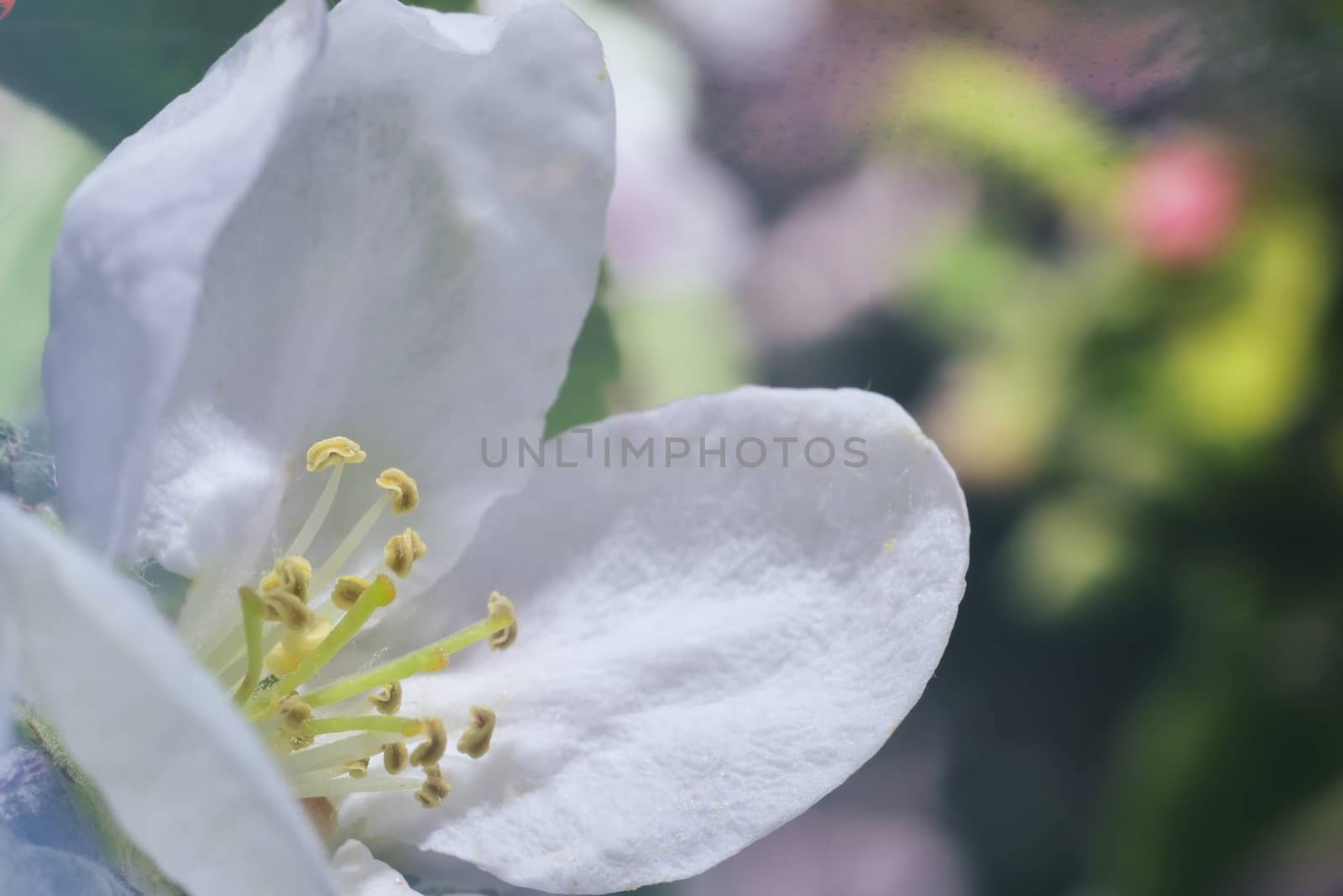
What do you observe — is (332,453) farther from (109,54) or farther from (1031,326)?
(1031,326)

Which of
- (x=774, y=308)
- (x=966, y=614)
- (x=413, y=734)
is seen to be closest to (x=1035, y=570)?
(x=966, y=614)

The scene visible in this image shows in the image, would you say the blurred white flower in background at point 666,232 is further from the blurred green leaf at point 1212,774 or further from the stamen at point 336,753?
the blurred green leaf at point 1212,774

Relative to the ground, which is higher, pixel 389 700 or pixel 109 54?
pixel 109 54

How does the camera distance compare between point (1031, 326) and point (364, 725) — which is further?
point (1031, 326)

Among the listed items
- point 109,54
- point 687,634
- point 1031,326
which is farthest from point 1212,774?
point 109,54

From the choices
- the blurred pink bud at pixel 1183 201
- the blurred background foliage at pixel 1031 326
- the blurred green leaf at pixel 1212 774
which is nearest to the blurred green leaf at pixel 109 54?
the blurred background foliage at pixel 1031 326

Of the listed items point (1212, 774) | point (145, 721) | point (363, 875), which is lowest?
point (1212, 774)

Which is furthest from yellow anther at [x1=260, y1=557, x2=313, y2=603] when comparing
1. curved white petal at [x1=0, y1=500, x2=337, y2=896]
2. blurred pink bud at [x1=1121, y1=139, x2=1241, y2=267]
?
blurred pink bud at [x1=1121, y1=139, x2=1241, y2=267]
